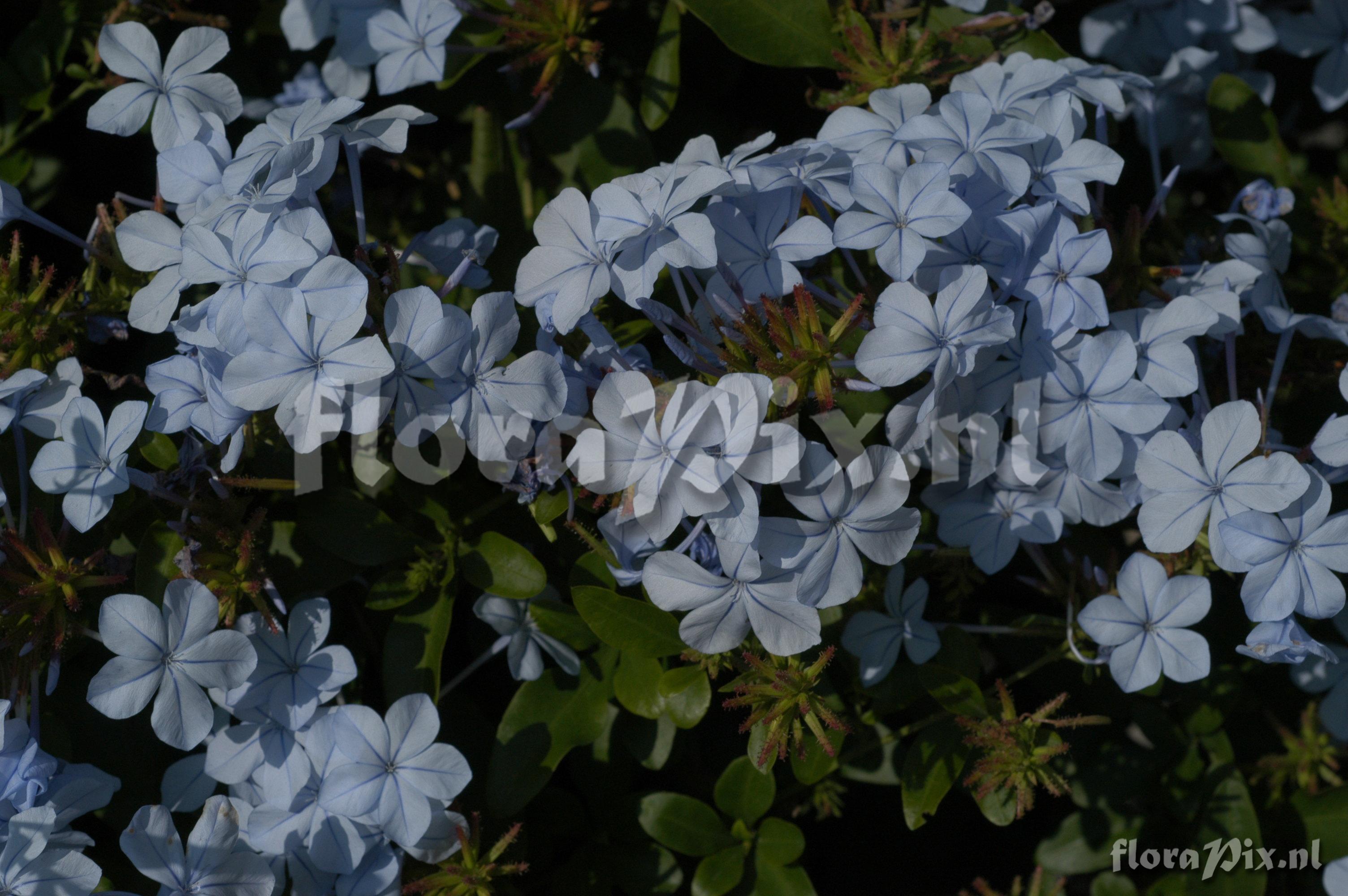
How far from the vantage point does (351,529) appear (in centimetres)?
168

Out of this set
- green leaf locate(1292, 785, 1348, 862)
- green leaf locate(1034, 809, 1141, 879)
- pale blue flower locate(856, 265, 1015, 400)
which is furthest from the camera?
green leaf locate(1034, 809, 1141, 879)

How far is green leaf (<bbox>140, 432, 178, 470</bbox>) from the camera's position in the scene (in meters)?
1.62

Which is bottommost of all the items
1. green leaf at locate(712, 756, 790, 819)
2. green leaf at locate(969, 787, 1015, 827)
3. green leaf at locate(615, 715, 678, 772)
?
green leaf at locate(712, 756, 790, 819)

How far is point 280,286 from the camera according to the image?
140cm

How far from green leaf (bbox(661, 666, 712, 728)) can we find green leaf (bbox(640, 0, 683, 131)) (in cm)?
95

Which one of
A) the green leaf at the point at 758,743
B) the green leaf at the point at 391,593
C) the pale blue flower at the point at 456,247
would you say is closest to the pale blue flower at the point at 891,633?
the green leaf at the point at 758,743

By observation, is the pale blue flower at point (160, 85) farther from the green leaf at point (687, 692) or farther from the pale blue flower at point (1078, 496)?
the pale blue flower at point (1078, 496)

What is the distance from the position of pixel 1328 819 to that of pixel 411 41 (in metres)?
2.16

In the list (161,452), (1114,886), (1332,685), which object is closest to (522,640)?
(161,452)

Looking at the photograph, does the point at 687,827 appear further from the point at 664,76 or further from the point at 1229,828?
the point at 664,76

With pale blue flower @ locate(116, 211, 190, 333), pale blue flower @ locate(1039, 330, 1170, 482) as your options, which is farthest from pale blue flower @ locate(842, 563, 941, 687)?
pale blue flower @ locate(116, 211, 190, 333)

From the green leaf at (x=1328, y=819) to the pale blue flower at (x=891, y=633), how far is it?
34.2 inches

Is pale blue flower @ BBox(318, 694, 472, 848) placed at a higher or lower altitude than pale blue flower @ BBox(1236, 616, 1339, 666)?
lower

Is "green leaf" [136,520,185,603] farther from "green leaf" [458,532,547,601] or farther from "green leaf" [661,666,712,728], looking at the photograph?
"green leaf" [661,666,712,728]
